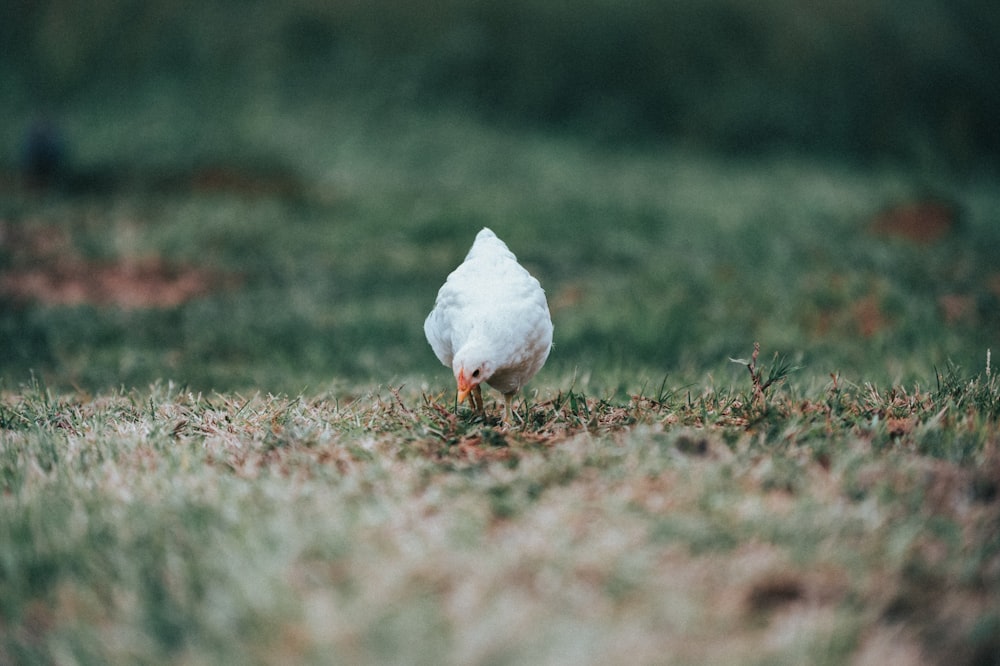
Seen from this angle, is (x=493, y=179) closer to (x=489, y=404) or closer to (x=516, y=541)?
(x=489, y=404)

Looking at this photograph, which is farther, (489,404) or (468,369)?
(489,404)

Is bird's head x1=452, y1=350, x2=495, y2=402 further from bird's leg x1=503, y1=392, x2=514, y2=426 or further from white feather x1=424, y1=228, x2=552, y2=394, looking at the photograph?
bird's leg x1=503, y1=392, x2=514, y2=426

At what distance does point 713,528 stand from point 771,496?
0.30 metres

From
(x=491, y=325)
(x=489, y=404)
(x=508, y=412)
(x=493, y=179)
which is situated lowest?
(x=489, y=404)

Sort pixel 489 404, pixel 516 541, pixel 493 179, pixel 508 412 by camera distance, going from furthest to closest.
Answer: pixel 493 179, pixel 489 404, pixel 508 412, pixel 516 541

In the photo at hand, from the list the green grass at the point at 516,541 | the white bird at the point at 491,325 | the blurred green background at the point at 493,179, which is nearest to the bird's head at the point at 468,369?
the white bird at the point at 491,325

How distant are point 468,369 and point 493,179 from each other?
894 cm

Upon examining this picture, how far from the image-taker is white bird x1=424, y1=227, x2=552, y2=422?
3166 mm

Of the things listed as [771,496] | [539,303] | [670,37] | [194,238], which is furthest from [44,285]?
[670,37]

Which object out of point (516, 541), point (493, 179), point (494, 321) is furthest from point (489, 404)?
point (493, 179)

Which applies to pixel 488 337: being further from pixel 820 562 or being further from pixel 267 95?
pixel 267 95

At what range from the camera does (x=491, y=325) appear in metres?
3.20

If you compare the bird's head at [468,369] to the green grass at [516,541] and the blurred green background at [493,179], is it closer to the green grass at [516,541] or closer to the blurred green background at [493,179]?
the green grass at [516,541]

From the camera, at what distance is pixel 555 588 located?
2.17 meters
